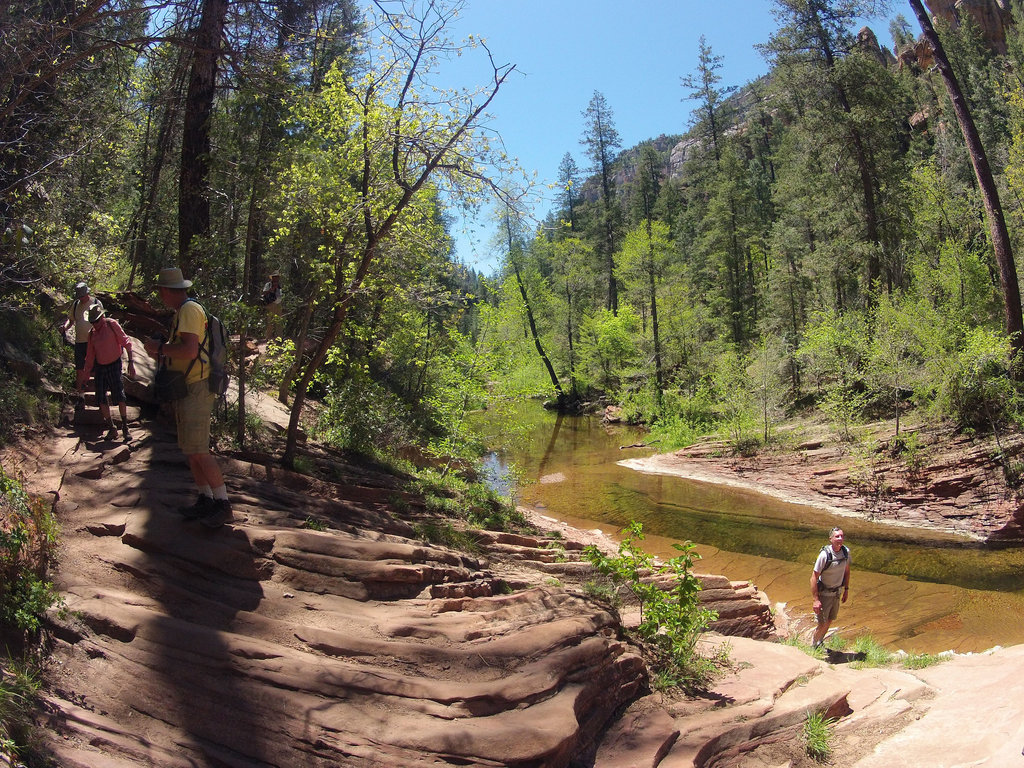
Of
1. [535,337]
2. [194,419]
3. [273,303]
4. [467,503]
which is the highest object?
[535,337]

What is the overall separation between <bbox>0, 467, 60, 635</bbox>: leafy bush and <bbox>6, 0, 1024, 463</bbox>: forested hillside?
2477 millimetres

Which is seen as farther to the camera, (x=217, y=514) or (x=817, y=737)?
(x=217, y=514)

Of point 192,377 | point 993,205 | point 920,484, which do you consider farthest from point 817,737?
point 993,205

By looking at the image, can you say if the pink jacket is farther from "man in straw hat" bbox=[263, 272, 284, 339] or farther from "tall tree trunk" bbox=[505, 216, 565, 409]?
"tall tree trunk" bbox=[505, 216, 565, 409]

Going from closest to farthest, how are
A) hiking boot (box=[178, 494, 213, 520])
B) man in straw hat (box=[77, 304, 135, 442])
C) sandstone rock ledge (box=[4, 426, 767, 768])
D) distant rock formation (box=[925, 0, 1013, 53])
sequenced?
sandstone rock ledge (box=[4, 426, 767, 768]) → hiking boot (box=[178, 494, 213, 520]) → man in straw hat (box=[77, 304, 135, 442]) → distant rock formation (box=[925, 0, 1013, 53])

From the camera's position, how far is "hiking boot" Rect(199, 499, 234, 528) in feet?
17.6

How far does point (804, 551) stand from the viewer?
45.8 feet

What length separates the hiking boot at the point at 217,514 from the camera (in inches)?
211

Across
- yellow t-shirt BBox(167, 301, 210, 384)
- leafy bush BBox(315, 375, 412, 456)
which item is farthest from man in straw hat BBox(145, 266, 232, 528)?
leafy bush BBox(315, 375, 412, 456)

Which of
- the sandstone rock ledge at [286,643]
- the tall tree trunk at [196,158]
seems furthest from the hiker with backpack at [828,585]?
the tall tree trunk at [196,158]

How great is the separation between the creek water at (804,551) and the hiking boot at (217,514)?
7.92 metres

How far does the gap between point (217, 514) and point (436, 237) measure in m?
7.50

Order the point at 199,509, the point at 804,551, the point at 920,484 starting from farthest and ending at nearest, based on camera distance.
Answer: the point at 920,484 → the point at 804,551 → the point at 199,509

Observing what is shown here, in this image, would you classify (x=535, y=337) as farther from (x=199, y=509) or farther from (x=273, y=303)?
(x=199, y=509)
